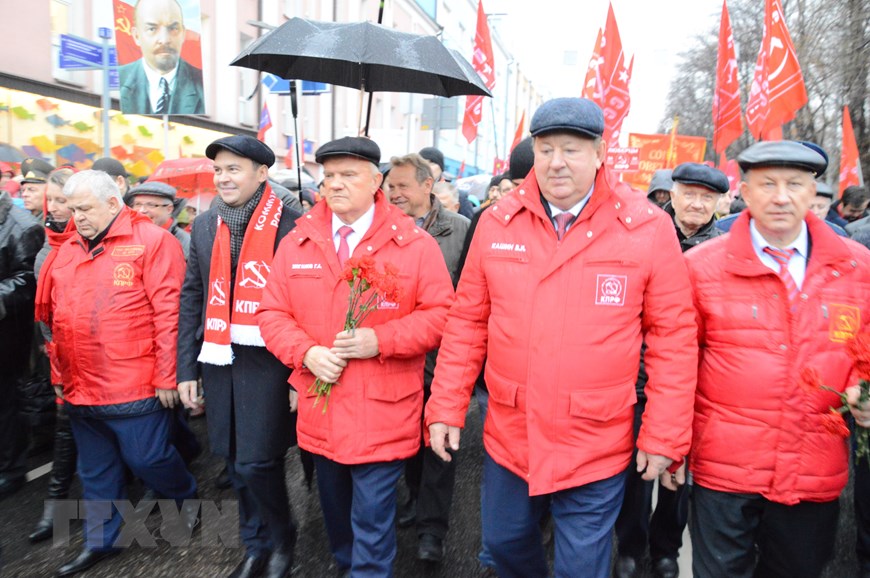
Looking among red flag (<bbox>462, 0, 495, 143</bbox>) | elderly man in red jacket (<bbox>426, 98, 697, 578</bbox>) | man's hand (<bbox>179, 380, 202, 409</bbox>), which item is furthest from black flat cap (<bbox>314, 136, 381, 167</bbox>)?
red flag (<bbox>462, 0, 495, 143</bbox>)

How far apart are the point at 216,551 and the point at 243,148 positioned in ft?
7.38

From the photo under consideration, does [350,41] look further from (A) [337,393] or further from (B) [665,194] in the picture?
(B) [665,194]

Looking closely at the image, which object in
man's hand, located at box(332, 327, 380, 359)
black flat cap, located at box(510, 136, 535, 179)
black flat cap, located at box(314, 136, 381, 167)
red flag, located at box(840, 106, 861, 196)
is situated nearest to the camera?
man's hand, located at box(332, 327, 380, 359)

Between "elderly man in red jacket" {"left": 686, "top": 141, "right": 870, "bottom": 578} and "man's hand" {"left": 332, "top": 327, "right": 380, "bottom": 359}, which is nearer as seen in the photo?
"elderly man in red jacket" {"left": 686, "top": 141, "right": 870, "bottom": 578}

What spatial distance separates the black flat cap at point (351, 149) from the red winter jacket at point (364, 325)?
9.5 inches

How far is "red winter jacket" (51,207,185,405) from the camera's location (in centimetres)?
368

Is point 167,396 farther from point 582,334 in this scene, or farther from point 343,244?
point 582,334

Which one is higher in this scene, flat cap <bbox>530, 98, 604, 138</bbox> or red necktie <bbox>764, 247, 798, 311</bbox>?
flat cap <bbox>530, 98, 604, 138</bbox>

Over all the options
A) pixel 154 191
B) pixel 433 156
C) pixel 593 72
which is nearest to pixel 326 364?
pixel 154 191

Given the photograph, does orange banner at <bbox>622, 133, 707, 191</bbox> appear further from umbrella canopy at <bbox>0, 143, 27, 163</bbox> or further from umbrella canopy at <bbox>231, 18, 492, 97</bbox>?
umbrella canopy at <bbox>231, 18, 492, 97</bbox>

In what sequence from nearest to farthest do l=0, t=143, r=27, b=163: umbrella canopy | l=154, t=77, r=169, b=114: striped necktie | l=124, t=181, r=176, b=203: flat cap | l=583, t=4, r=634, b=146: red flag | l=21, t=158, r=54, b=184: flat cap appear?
l=124, t=181, r=176, b=203: flat cap
l=21, t=158, r=54, b=184: flat cap
l=154, t=77, r=169, b=114: striped necktie
l=0, t=143, r=27, b=163: umbrella canopy
l=583, t=4, r=634, b=146: red flag

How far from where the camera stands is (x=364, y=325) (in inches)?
124

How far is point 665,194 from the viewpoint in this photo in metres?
6.39

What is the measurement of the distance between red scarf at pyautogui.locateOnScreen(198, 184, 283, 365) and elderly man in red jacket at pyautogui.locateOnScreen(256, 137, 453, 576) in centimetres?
16
